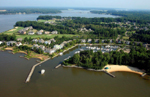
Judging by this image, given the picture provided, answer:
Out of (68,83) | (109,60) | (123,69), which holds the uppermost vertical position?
(109,60)

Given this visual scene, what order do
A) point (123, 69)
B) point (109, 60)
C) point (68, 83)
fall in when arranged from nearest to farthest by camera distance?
point (68, 83)
point (123, 69)
point (109, 60)

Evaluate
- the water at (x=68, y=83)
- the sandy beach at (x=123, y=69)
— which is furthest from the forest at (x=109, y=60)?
the water at (x=68, y=83)

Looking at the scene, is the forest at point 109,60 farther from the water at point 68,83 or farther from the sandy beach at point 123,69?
the water at point 68,83

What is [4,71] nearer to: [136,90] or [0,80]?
[0,80]

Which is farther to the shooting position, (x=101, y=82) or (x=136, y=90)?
(x=101, y=82)

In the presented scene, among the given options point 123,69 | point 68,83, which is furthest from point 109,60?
point 68,83

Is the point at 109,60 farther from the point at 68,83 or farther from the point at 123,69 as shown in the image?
the point at 68,83

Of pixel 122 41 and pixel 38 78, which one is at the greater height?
pixel 122 41

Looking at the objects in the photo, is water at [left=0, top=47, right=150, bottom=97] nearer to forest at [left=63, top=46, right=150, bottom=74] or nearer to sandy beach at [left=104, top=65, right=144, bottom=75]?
sandy beach at [left=104, top=65, right=144, bottom=75]

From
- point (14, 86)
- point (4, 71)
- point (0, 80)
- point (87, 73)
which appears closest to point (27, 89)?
point (14, 86)
